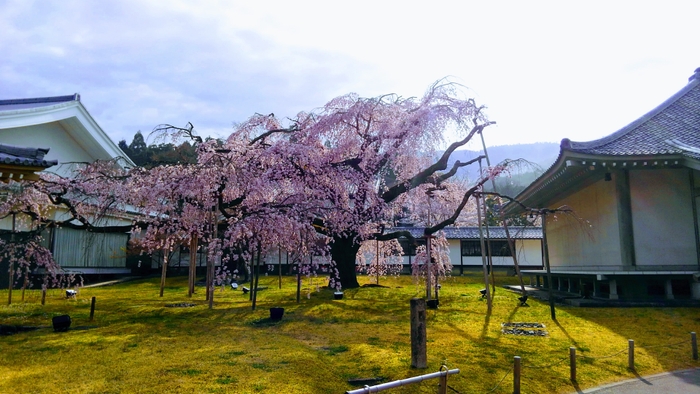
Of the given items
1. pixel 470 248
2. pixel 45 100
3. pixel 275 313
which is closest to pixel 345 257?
pixel 275 313

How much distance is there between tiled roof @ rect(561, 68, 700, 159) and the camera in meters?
Answer: 12.7

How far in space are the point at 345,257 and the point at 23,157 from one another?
13169 mm

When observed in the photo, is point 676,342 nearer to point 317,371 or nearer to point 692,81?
point 317,371

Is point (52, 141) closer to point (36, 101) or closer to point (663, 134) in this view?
point (36, 101)

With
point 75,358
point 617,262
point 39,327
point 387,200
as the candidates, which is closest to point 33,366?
point 75,358

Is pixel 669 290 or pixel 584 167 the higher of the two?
pixel 584 167

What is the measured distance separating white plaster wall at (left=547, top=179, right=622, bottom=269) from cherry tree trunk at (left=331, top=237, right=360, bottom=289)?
285 inches

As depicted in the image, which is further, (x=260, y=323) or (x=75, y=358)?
(x=260, y=323)

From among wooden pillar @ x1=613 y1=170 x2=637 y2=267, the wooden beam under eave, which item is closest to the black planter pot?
the wooden beam under eave

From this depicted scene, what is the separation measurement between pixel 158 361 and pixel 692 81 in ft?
63.0

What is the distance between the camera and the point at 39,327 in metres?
10.1

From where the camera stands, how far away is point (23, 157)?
597 cm

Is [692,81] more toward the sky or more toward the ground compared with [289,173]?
more toward the sky

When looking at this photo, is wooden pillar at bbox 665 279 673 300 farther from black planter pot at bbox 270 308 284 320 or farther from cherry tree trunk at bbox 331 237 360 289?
black planter pot at bbox 270 308 284 320
